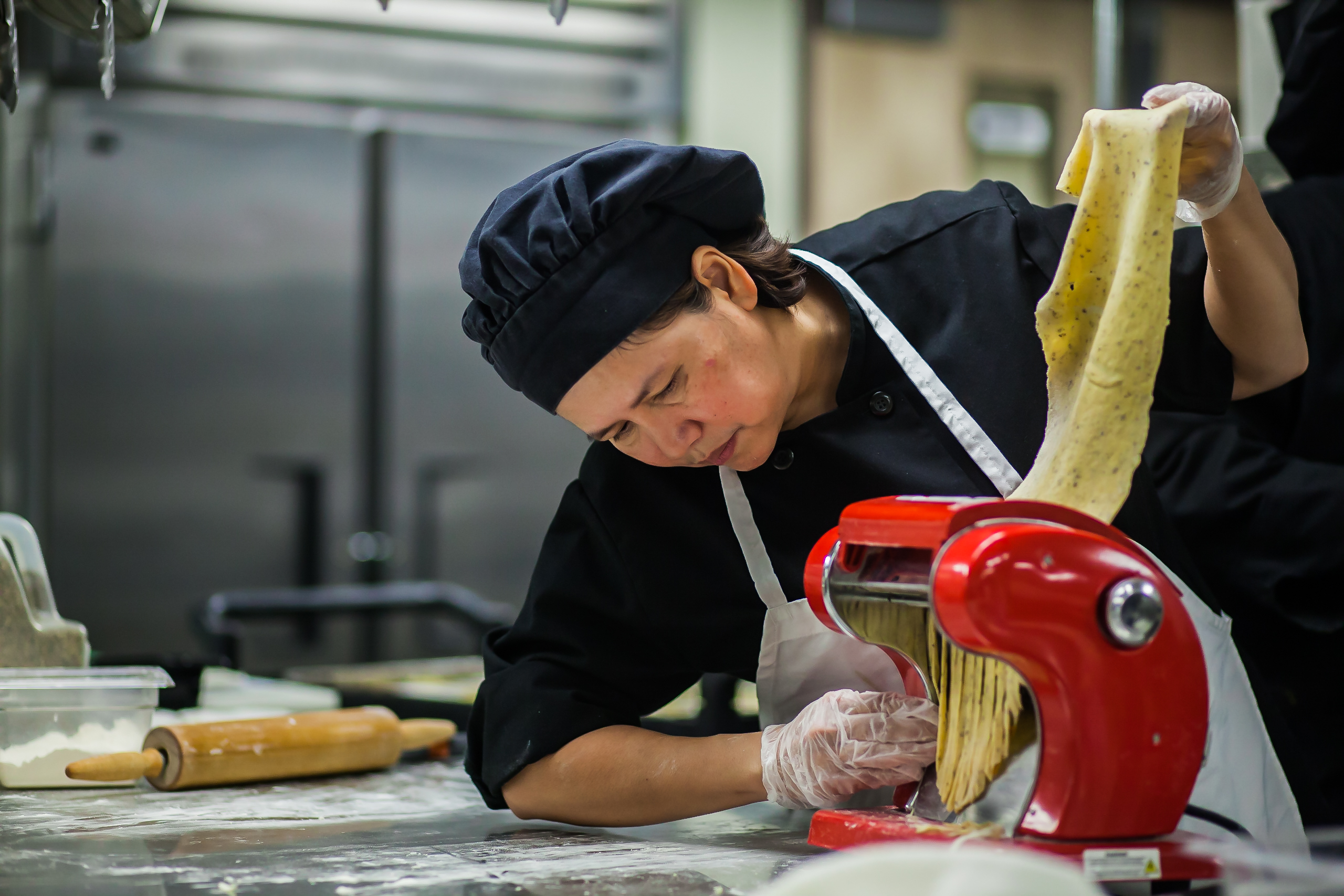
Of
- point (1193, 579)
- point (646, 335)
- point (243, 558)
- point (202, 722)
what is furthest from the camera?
point (243, 558)

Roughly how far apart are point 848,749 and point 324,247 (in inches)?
126

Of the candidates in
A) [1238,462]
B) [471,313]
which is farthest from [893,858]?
[1238,462]

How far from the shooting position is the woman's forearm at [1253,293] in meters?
1.23

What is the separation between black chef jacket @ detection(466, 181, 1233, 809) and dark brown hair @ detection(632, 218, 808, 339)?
8cm

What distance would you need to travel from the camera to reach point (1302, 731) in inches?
68.7

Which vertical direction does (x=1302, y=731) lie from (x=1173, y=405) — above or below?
below

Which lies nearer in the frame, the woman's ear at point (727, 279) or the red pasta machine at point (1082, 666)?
the red pasta machine at point (1082, 666)

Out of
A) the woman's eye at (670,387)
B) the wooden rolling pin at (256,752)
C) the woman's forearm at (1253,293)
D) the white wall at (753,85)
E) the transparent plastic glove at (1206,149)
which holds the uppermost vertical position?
the white wall at (753,85)

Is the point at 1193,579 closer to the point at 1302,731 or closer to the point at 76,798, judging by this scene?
the point at 1302,731

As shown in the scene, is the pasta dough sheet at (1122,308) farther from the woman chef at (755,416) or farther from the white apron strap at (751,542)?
the white apron strap at (751,542)

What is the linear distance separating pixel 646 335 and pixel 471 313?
183 mm

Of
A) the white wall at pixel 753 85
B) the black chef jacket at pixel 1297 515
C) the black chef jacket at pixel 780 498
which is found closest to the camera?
the black chef jacket at pixel 780 498

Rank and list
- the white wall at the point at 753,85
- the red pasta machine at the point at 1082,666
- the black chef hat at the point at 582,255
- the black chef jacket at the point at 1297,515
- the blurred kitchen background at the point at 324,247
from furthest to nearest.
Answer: the white wall at the point at 753,85
the blurred kitchen background at the point at 324,247
the black chef jacket at the point at 1297,515
the black chef hat at the point at 582,255
the red pasta machine at the point at 1082,666


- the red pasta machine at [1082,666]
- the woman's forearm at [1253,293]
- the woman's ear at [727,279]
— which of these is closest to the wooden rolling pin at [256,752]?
the woman's ear at [727,279]
